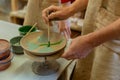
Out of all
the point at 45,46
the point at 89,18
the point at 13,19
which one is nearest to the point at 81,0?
the point at 89,18

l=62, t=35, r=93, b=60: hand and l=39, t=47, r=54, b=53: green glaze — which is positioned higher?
l=62, t=35, r=93, b=60: hand

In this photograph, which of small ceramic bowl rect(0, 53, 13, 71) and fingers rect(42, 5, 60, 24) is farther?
fingers rect(42, 5, 60, 24)

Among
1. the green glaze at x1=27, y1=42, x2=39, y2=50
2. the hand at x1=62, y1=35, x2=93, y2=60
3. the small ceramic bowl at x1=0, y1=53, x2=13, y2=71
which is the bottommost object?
the small ceramic bowl at x1=0, y1=53, x2=13, y2=71

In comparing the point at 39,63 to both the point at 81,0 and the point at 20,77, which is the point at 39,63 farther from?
the point at 81,0

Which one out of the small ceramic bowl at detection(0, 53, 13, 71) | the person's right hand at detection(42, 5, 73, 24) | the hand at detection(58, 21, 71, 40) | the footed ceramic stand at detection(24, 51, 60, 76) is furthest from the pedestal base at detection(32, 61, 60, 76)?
the hand at detection(58, 21, 71, 40)

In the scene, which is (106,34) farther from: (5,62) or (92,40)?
(5,62)

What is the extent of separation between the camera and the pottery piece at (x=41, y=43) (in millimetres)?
843

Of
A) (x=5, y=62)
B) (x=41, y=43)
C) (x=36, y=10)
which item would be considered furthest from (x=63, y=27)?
(x=5, y=62)

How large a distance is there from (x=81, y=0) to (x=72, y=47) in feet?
1.25

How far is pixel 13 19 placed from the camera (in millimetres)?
2480

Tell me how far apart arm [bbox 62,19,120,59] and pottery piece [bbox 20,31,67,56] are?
8cm

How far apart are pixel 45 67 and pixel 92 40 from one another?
25 centimetres

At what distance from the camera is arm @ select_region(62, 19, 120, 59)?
0.77 meters

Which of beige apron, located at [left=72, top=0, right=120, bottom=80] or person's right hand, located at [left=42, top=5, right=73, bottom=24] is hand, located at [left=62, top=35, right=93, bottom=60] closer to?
beige apron, located at [left=72, top=0, right=120, bottom=80]
